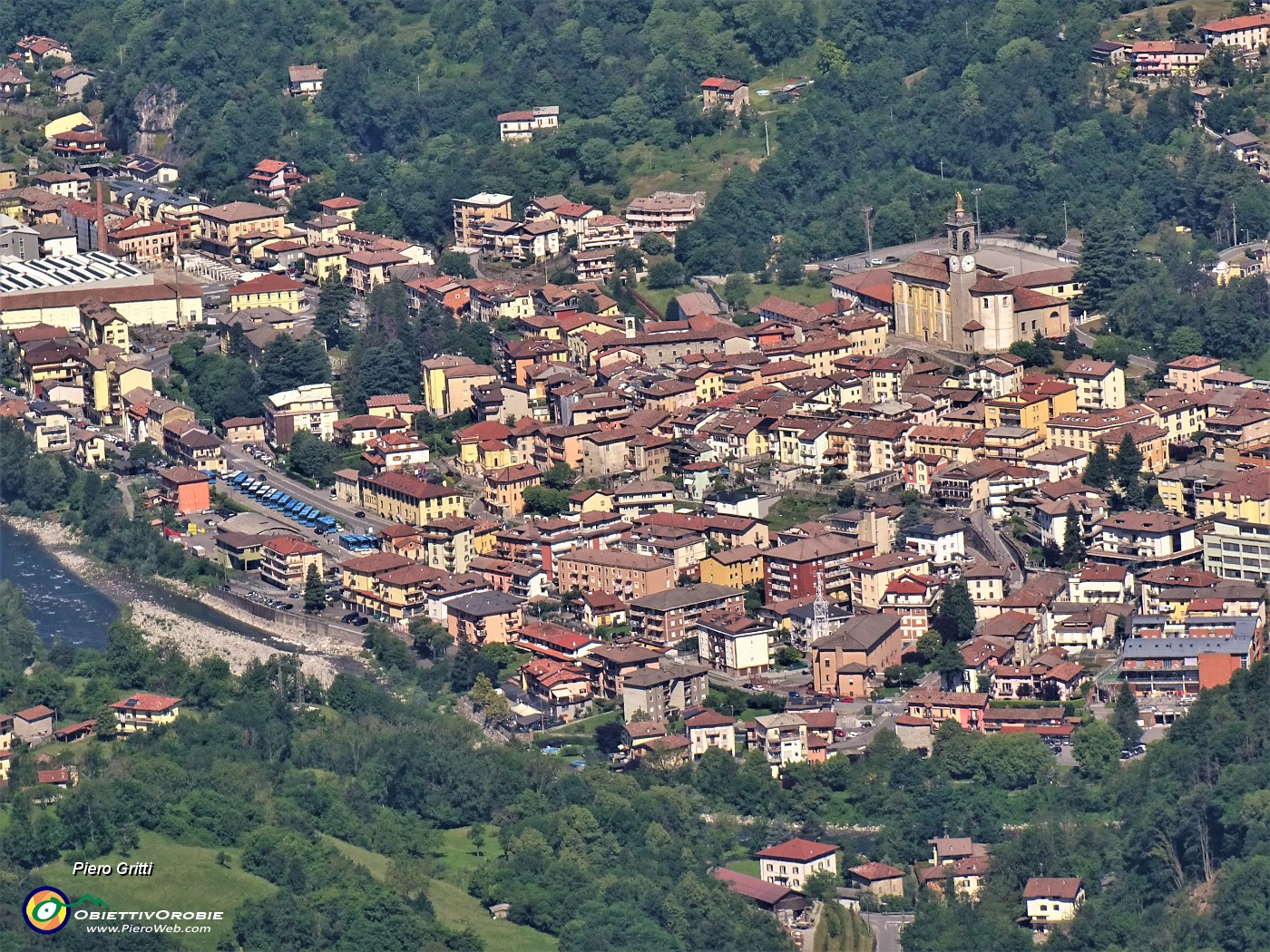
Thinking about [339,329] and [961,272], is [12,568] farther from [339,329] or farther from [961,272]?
[961,272]

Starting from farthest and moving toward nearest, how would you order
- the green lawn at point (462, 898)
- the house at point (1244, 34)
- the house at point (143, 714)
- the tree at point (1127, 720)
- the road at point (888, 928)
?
the house at point (1244, 34), the house at point (143, 714), the tree at point (1127, 720), the green lawn at point (462, 898), the road at point (888, 928)

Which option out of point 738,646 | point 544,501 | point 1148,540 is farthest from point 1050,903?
point 544,501

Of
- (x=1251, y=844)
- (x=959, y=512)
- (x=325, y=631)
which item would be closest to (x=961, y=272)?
(x=959, y=512)

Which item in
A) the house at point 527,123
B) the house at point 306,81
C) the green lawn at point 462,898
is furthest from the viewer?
the house at point 306,81

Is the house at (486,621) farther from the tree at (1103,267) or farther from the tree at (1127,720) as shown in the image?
the tree at (1103,267)

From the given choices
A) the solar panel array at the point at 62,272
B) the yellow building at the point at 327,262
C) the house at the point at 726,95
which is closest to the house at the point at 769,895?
the yellow building at the point at 327,262
